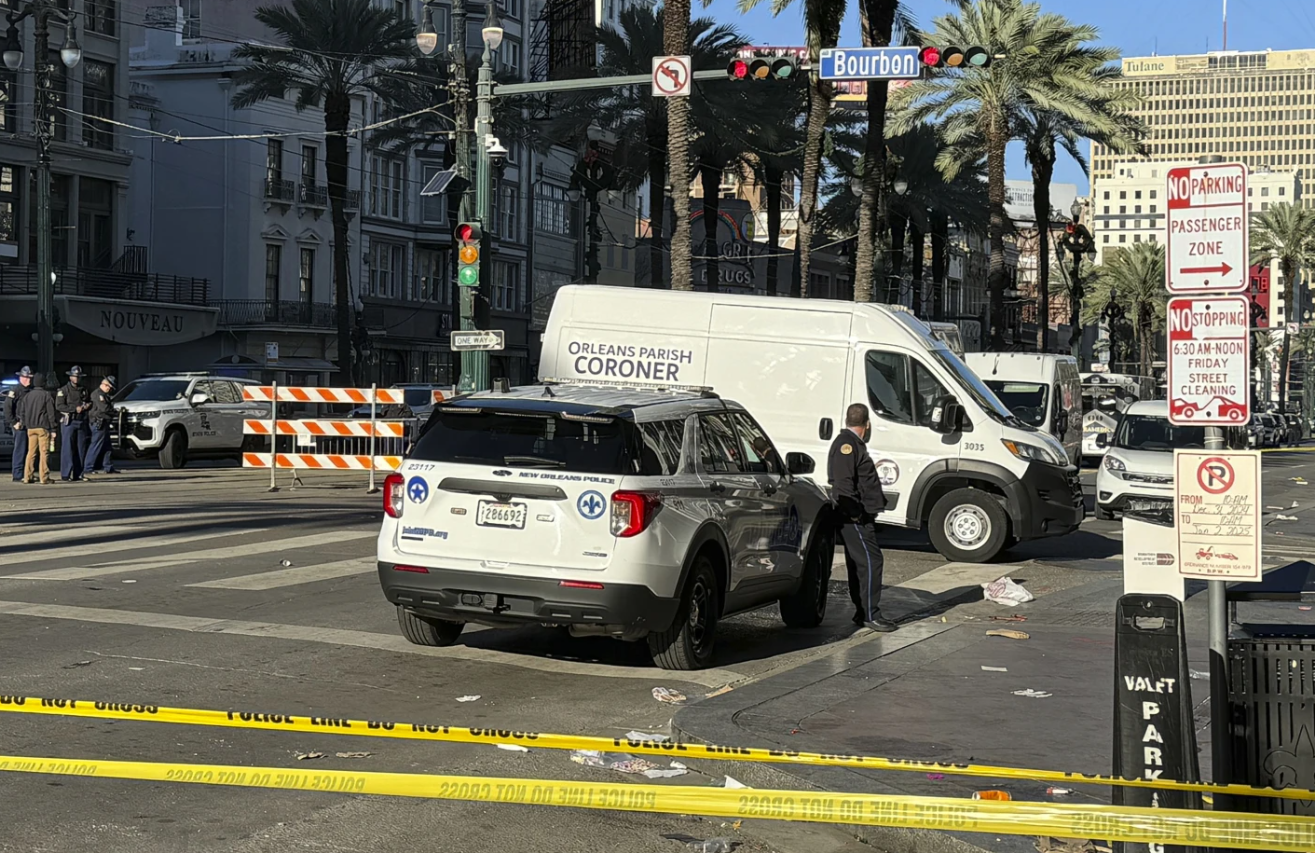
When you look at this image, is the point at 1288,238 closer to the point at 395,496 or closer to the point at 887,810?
the point at 395,496

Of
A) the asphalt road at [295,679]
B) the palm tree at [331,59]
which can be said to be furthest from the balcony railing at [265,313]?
the asphalt road at [295,679]

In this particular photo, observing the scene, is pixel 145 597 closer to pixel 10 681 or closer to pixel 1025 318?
pixel 10 681

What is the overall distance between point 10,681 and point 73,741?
1.58 m

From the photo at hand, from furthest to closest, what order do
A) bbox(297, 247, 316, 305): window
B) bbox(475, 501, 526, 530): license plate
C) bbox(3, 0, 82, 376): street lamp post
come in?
bbox(297, 247, 316, 305): window, bbox(3, 0, 82, 376): street lamp post, bbox(475, 501, 526, 530): license plate

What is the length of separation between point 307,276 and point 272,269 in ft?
6.88

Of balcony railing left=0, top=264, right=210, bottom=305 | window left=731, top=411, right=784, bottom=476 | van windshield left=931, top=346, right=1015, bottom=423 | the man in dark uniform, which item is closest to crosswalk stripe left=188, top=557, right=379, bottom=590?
window left=731, top=411, right=784, bottom=476

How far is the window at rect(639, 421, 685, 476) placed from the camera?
9758 mm

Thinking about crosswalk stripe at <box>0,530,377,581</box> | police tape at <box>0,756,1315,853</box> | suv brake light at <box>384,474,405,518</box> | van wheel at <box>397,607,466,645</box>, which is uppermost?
suv brake light at <box>384,474,405,518</box>

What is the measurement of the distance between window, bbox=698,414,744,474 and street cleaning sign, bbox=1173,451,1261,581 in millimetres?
4796

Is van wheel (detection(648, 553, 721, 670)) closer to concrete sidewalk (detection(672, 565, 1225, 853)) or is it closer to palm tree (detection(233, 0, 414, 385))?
concrete sidewalk (detection(672, 565, 1225, 853))

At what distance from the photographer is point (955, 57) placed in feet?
74.2

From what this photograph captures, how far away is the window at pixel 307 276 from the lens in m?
60.7

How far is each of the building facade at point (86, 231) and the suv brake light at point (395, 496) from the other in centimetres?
4061

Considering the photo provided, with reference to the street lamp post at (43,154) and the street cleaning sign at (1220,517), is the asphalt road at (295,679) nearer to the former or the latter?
A: the street cleaning sign at (1220,517)
